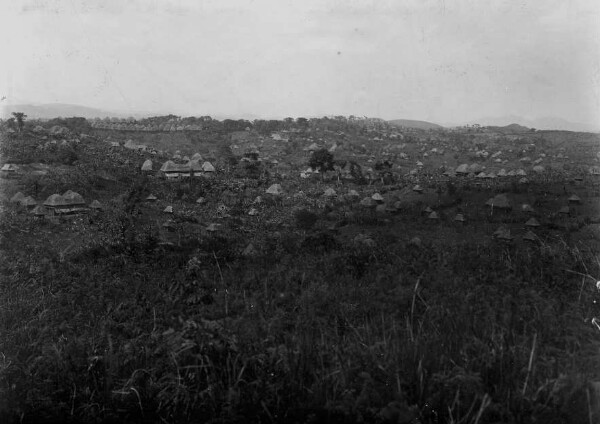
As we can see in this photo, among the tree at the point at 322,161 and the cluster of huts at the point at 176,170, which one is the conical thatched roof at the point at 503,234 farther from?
the tree at the point at 322,161

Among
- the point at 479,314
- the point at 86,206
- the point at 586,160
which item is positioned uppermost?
the point at 586,160

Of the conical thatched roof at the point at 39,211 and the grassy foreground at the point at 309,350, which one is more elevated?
the grassy foreground at the point at 309,350

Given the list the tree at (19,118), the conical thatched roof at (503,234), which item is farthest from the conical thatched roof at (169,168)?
the conical thatched roof at (503,234)

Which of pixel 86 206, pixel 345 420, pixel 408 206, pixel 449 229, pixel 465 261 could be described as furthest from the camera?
pixel 408 206

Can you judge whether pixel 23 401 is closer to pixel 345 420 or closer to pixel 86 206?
pixel 345 420

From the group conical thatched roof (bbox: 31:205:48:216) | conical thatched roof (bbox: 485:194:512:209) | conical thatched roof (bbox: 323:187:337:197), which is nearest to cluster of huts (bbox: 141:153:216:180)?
conical thatched roof (bbox: 323:187:337:197)

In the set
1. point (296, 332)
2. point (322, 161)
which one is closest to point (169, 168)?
point (322, 161)

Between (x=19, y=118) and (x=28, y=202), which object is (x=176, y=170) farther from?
(x=19, y=118)

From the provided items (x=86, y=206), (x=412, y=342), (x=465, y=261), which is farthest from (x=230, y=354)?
(x=86, y=206)
